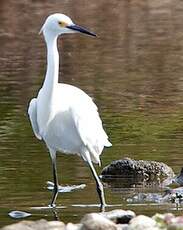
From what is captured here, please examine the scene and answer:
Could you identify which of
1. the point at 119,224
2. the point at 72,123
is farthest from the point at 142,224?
the point at 72,123

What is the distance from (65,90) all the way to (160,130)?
490cm

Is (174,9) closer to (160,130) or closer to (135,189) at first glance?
(160,130)

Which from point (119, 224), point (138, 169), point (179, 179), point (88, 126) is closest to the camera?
point (119, 224)

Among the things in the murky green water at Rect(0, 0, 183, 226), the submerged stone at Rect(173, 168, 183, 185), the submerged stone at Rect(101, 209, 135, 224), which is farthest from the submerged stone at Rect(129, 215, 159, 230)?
the submerged stone at Rect(173, 168, 183, 185)

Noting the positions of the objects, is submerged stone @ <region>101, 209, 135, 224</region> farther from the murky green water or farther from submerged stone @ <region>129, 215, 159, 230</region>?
the murky green water

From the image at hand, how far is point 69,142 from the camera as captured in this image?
41.1 feet

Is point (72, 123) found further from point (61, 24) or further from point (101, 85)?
point (101, 85)

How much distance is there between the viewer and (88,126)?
41.0 ft

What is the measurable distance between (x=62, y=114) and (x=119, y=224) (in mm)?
2609

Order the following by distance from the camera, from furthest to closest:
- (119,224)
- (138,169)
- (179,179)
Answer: (138,169), (179,179), (119,224)

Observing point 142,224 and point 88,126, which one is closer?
point 142,224

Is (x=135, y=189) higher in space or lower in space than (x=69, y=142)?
lower

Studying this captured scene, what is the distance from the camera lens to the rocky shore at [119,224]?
871cm

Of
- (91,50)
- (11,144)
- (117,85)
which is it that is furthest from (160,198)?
(91,50)
